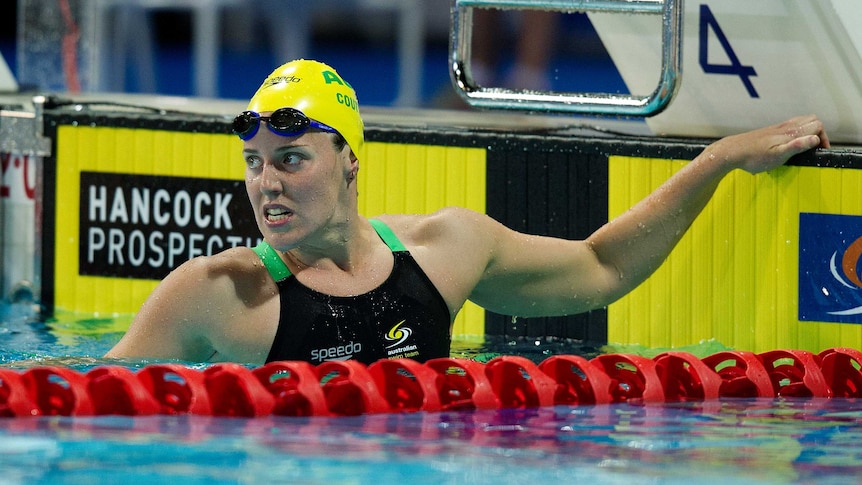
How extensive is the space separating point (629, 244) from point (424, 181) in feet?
2.80

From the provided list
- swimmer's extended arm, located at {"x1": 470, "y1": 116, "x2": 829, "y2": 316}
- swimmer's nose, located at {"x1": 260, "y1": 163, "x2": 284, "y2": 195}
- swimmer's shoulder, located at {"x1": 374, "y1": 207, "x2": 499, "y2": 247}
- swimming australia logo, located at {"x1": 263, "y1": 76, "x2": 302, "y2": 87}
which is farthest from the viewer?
swimmer's extended arm, located at {"x1": 470, "y1": 116, "x2": 829, "y2": 316}

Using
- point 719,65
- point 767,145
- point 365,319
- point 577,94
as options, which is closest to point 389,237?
point 365,319

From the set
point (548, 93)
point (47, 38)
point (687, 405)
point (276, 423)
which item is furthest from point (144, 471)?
point (47, 38)

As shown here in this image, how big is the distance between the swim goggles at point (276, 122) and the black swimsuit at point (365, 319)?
0.30 meters

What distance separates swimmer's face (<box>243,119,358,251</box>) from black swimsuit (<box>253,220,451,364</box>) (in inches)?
5.8

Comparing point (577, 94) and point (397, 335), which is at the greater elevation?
point (577, 94)

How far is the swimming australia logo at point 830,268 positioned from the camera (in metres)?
3.75

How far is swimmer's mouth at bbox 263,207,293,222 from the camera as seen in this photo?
10.2ft

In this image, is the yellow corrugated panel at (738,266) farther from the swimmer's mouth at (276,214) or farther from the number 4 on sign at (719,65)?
the swimmer's mouth at (276,214)

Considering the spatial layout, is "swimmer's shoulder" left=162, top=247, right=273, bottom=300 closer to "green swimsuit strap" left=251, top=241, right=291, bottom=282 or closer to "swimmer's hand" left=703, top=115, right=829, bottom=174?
"green swimsuit strap" left=251, top=241, right=291, bottom=282

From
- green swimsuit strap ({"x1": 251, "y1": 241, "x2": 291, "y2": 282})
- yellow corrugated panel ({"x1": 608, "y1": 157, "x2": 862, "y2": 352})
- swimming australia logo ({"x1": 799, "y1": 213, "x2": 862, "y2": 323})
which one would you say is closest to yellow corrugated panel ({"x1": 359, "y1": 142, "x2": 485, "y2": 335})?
yellow corrugated panel ({"x1": 608, "y1": 157, "x2": 862, "y2": 352})

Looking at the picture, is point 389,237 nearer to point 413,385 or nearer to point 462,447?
point 413,385

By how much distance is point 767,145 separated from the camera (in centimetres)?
372

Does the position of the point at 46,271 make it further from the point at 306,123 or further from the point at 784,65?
the point at 784,65
